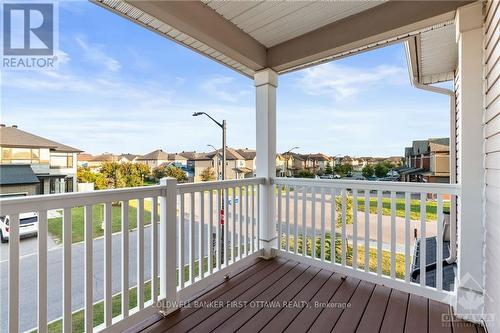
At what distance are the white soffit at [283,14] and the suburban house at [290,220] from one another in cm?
2

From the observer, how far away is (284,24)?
8.52 ft

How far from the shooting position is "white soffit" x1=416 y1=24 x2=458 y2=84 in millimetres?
2611

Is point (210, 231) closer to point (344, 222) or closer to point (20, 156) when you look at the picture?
point (344, 222)

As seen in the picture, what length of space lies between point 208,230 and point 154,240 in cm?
60

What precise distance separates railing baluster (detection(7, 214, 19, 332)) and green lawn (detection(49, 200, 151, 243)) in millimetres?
164

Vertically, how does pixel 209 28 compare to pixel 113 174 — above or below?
above

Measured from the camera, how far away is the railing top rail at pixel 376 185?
207 centimetres

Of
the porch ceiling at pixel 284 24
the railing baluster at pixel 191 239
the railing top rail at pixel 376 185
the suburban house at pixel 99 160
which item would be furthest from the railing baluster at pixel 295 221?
the suburban house at pixel 99 160

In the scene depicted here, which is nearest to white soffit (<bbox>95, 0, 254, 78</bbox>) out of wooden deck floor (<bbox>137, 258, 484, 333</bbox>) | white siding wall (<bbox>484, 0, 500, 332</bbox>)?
white siding wall (<bbox>484, 0, 500, 332</bbox>)

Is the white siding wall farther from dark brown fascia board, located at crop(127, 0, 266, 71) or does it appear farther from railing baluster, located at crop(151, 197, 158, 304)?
railing baluster, located at crop(151, 197, 158, 304)

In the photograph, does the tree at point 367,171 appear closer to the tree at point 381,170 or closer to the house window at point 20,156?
the tree at point 381,170

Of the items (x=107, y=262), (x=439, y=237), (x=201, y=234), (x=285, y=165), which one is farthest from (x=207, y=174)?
(x=439, y=237)

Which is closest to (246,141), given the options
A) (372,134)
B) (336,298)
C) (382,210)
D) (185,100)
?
(185,100)

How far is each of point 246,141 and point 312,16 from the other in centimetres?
162
